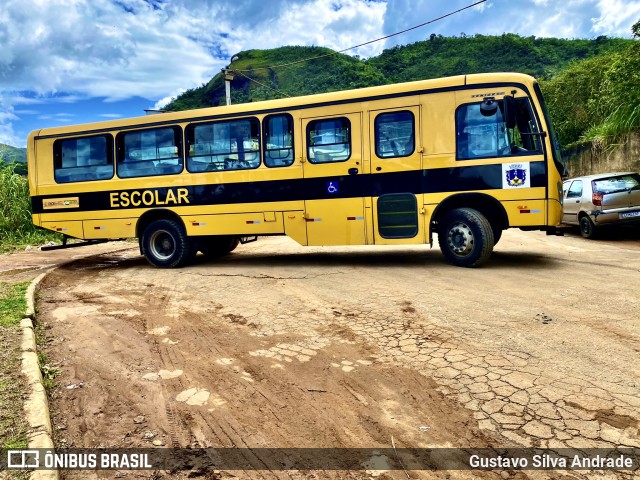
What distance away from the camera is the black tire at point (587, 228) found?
11203 millimetres

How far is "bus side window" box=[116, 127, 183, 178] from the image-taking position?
8.98m

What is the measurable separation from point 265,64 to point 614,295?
70.2 m

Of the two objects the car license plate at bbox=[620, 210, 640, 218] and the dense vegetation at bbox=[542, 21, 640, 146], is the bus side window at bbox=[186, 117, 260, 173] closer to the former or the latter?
the car license plate at bbox=[620, 210, 640, 218]

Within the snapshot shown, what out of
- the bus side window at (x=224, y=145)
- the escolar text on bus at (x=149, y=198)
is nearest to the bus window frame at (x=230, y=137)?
the bus side window at (x=224, y=145)

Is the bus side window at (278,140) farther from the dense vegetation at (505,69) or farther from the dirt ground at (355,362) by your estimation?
the dense vegetation at (505,69)

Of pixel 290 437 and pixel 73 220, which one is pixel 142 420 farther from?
pixel 73 220

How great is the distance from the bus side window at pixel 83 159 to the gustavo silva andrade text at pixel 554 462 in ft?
29.4

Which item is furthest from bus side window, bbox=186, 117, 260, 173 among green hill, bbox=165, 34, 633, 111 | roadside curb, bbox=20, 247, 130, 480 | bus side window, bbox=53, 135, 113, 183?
green hill, bbox=165, 34, 633, 111

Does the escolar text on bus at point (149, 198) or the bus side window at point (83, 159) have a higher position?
the bus side window at point (83, 159)

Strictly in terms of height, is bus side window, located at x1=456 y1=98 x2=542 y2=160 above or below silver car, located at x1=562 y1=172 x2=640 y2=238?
above

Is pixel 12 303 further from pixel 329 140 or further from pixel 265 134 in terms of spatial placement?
pixel 329 140

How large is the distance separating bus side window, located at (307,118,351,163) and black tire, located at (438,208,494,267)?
2118 millimetres

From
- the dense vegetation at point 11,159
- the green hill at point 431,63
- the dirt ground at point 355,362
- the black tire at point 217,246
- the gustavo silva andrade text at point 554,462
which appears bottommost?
the gustavo silva andrade text at point 554,462

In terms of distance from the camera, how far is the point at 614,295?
5434mm
